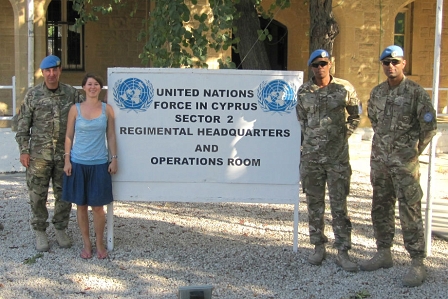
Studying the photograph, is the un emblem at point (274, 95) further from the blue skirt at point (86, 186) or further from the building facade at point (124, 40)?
the building facade at point (124, 40)

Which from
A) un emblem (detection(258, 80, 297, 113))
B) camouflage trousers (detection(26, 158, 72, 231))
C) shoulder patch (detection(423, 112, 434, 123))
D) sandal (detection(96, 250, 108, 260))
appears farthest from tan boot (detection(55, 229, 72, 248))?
shoulder patch (detection(423, 112, 434, 123))

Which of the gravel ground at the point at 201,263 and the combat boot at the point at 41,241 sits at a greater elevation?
the combat boot at the point at 41,241

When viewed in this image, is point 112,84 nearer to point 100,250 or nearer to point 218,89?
point 218,89

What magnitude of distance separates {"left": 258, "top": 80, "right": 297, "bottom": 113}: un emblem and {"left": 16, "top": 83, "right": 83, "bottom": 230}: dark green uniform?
1767mm

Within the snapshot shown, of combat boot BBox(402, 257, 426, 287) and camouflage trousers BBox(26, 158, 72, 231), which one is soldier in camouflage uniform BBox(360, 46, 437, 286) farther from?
camouflage trousers BBox(26, 158, 72, 231)

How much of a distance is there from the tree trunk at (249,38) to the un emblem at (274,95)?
270 cm

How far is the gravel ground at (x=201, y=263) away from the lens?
4867 mm

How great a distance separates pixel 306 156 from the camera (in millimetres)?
5254

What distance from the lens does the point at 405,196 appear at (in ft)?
16.1

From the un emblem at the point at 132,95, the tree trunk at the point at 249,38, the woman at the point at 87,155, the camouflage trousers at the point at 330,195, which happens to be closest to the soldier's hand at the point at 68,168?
the woman at the point at 87,155

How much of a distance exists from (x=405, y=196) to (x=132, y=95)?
2582 mm

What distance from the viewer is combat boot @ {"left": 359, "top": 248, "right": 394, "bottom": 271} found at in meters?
5.27

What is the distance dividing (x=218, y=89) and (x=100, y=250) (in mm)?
1846

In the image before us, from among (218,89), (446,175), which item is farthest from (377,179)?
(446,175)
